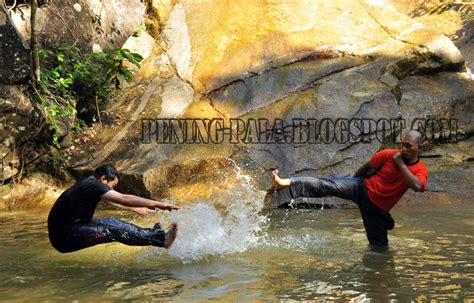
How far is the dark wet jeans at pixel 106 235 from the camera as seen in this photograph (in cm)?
621

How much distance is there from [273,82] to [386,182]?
18.1 feet

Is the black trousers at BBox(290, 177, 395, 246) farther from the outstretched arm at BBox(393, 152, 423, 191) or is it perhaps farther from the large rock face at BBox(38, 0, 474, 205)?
the large rock face at BBox(38, 0, 474, 205)

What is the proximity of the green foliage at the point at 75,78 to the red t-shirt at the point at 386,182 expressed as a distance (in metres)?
6.39

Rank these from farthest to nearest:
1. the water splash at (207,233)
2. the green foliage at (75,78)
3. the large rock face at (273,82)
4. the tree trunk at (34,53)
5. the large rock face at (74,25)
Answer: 1. the green foliage at (75,78)
2. the tree trunk at (34,53)
3. the large rock face at (74,25)
4. the large rock face at (273,82)
5. the water splash at (207,233)

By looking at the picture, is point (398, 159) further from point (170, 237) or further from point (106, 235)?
point (106, 235)

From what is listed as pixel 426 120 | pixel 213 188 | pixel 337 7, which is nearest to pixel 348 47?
pixel 337 7

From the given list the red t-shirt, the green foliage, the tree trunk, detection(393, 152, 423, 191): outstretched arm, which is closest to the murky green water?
the red t-shirt

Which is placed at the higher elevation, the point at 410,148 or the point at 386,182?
the point at 410,148

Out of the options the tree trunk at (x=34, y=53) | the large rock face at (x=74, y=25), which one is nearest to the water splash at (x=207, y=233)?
the tree trunk at (x=34, y=53)

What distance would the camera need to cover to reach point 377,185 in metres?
6.81

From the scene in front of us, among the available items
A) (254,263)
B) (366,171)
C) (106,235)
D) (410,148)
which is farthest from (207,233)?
(410,148)

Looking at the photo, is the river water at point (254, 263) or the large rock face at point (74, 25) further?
the large rock face at point (74, 25)

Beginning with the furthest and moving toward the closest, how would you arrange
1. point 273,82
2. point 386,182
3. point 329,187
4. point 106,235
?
point 273,82 < point 329,187 < point 386,182 < point 106,235

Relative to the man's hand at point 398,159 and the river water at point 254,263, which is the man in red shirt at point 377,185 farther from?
the river water at point 254,263
